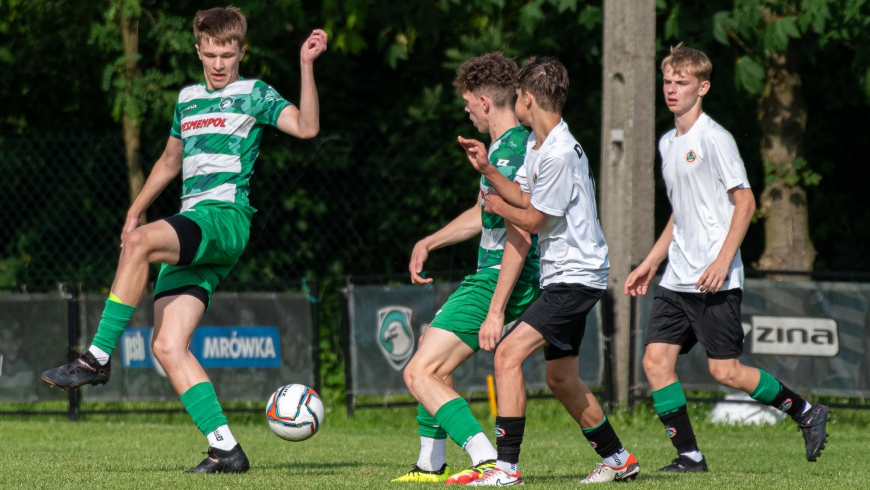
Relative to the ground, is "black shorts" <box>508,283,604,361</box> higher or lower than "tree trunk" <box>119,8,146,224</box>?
lower

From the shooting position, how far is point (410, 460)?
22.3 ft

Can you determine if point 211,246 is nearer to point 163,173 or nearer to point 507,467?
point 163,173

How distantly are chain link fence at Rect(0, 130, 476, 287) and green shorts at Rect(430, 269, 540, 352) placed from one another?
7.14 m

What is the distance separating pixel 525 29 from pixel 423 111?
9.12 feet

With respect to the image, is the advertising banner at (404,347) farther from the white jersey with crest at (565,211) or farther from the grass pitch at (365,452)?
the white jersey with crest at (565,211)

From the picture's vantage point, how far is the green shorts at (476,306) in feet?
17.1

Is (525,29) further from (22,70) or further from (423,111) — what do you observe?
(22,70)

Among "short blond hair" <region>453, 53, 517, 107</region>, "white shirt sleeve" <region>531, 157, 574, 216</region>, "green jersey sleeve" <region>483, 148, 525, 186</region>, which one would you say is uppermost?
"short blond hair" <region>453, 53, 517, 107</region>

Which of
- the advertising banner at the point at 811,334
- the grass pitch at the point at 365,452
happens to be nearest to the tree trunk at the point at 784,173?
the advertising banner at the point at 811,334

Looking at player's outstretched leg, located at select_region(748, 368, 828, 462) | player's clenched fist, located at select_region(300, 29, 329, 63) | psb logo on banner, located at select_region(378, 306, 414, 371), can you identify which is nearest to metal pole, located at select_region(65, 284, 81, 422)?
psb logo on banner, located at select_region(378, 306, 414, 371)

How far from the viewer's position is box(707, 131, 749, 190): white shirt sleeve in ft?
18.7

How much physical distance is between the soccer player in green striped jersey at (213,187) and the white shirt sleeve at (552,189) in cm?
120

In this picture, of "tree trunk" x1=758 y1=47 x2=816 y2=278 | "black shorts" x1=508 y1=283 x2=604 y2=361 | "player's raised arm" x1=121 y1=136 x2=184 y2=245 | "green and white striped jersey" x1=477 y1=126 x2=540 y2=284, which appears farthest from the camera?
"tree trunk" x1=758 y1=47 x2=816 y2=278

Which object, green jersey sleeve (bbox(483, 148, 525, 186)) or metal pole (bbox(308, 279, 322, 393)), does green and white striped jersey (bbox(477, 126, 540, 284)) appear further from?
metal pole (bbox(308, 279, 322, 393))
